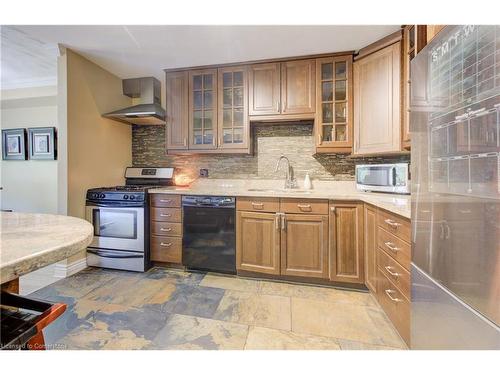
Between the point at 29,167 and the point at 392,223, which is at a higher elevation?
the point at 29,167

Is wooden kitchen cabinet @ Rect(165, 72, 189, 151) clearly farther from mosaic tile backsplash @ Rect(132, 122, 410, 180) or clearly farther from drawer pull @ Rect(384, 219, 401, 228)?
drawer pull @ Rect(384, 219, 401, 228)

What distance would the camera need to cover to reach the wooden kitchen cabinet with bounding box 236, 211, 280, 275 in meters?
2.10

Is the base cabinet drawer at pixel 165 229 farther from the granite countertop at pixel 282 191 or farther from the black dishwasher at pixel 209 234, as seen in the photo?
the granite countertop at pixel 282 191

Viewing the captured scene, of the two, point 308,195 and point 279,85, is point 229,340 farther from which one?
point 279,85

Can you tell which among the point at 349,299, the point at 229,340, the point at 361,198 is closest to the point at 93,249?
the point at 229,340

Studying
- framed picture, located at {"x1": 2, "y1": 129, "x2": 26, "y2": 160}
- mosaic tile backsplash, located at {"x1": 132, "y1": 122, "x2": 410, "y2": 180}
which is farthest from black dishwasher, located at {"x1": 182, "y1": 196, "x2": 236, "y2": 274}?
framed picture, located at {"x1": 2, "y1": 129, "x2": 26, "y2": 160}

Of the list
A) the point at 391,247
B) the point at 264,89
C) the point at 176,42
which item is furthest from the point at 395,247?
the point at 176,42

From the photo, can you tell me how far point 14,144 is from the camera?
325 cm

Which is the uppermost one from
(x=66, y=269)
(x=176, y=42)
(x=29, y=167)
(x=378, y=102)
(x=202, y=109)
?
(x=176, y=42)

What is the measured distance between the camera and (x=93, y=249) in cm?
243

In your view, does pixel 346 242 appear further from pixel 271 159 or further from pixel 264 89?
pixel 264 89

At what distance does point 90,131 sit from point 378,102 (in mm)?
3046

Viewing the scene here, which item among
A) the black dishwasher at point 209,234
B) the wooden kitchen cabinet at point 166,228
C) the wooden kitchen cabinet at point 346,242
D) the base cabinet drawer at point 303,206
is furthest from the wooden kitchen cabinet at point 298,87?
the wooden kitchen cabinet at point 166,228

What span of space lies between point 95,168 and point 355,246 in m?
2.95
